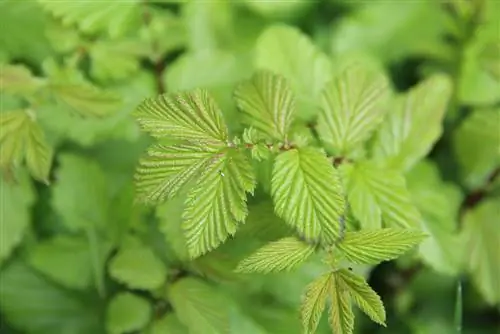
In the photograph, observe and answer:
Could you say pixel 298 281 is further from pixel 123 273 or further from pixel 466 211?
pixel 466 211

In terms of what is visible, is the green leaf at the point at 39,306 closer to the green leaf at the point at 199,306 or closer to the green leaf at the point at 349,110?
the green leaf at the point at 199,306

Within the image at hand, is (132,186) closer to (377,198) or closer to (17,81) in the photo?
(17,81)

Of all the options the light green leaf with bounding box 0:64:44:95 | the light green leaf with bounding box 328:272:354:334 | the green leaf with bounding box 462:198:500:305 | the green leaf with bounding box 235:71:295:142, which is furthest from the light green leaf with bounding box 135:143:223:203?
the green leaf with bounding box 462:198:500:305

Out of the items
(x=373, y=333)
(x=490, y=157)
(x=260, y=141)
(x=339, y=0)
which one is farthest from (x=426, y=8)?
(x=260, y=141)

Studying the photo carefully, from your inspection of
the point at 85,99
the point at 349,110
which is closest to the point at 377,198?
the point at 349,110

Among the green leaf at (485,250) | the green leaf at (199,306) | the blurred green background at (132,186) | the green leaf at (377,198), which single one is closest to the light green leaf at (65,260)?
the blurred green background at (132,186)
